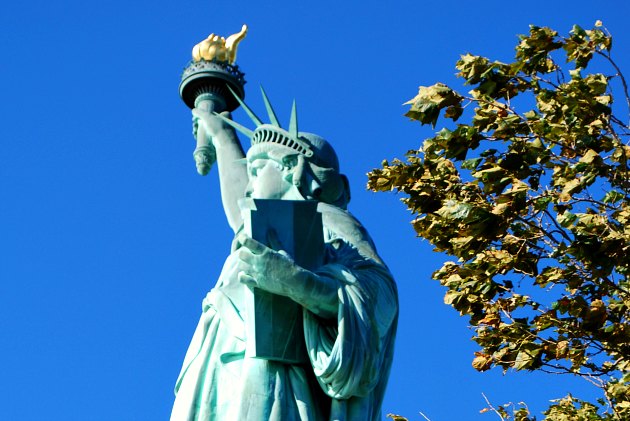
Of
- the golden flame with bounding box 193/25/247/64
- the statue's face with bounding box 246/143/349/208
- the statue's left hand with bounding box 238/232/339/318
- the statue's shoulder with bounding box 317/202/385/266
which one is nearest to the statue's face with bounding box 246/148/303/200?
the statue's face with bounding box 246/143/349/208

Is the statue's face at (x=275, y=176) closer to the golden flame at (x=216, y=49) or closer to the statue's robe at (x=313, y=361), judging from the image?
the statue's robe at (x=313, y=361)

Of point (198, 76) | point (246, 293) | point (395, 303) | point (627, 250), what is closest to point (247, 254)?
point (246, 293)

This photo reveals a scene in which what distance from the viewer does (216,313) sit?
7871 mm

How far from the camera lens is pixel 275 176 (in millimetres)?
8109

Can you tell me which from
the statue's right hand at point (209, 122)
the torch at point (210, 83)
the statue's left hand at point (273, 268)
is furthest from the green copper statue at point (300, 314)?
the torch at point (210, 83)

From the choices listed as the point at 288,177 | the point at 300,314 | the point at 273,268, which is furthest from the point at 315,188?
the point at 273,268

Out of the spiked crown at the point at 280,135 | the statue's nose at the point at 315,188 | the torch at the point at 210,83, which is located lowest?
the statue's nose at the point at 315,188

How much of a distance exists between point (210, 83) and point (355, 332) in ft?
11.4

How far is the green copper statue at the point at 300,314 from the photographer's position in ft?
23.6

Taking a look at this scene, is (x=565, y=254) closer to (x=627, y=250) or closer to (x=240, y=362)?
(x=627, y=250)

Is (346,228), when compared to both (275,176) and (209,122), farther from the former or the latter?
(209,122)

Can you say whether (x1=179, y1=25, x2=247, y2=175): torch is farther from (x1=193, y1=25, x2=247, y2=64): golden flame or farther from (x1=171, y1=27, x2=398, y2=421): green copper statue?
(x1=171, y1=27, x2=398, y2=421): green copper statue

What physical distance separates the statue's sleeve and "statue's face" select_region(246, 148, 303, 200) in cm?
60

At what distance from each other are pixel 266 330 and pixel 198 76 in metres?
3.26
